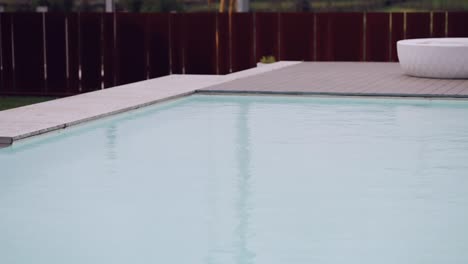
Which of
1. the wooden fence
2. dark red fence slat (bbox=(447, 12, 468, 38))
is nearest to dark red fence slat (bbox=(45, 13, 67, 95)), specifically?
the wooden fence

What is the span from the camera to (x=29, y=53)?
1842cm

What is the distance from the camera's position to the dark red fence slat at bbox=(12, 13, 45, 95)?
720 inches

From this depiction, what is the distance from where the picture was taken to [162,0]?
21375 millimetres

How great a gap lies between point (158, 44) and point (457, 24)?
524 centimetres

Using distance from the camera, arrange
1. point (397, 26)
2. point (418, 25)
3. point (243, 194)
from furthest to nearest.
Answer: point (397, 26), point (418, 25), point (243, 194)

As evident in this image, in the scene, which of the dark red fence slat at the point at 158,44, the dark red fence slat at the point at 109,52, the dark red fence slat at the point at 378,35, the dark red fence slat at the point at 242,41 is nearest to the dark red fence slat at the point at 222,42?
the dark red fence slat at the point at 242,41

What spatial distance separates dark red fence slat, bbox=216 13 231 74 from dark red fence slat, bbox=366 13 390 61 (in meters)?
2.50

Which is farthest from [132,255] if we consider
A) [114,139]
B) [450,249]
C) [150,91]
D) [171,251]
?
[150,91]

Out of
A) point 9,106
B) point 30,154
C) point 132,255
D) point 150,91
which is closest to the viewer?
point 132,255

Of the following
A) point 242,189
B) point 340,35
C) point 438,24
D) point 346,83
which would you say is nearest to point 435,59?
point 346,83

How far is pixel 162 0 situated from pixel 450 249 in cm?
1627

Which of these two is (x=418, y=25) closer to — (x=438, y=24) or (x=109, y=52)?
(x=438, y=24)

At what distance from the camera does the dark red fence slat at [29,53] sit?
720 inches

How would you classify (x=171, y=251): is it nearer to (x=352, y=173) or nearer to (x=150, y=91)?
(x=352, y=173)
